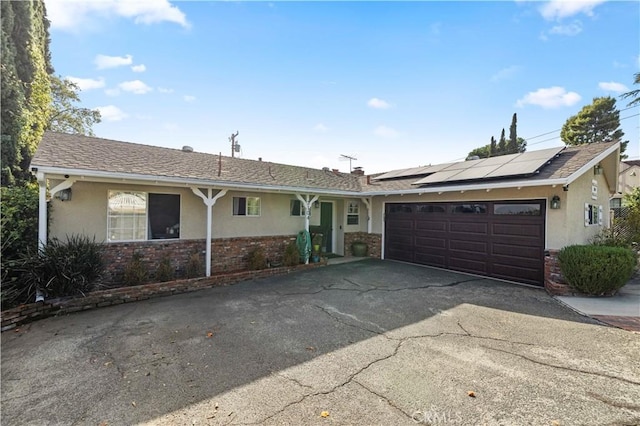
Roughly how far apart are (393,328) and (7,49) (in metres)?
16.2

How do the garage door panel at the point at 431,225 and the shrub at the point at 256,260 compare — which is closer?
the shrub at the point at 256,260

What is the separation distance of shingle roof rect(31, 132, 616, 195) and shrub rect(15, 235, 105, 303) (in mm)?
1698

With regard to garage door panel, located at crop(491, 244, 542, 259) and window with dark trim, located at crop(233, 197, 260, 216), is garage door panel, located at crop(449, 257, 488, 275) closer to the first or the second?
garage door panel, located at crop(491, 244, 542, 259)

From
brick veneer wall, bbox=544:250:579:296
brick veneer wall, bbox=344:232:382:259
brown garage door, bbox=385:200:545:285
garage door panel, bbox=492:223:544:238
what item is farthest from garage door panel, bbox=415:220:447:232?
brick veneer wall, bbox=544:250:579:296

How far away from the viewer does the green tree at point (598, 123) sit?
23984 millimetres

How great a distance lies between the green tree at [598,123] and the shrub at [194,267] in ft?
104

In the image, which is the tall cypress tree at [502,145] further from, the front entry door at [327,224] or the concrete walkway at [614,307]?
the concrete walkway at [614,307]

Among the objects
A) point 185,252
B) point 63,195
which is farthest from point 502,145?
point 63,195

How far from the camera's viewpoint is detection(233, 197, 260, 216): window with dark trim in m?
9.34

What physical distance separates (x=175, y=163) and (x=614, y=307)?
37.4ft

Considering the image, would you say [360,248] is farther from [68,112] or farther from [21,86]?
[68,112]

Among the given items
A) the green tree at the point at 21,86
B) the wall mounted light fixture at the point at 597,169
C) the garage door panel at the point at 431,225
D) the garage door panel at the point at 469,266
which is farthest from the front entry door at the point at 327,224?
the green tree at the point at 21,86

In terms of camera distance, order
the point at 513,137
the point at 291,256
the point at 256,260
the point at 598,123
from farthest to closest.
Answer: the point at 513,137, the point at 598,123, the point at 291,256, the point at 256,260

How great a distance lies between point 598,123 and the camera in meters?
24.6
